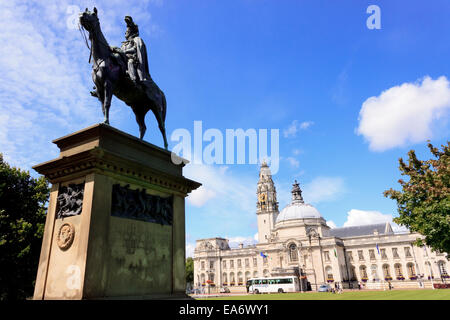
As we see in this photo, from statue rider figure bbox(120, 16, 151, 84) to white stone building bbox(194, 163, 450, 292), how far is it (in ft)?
238

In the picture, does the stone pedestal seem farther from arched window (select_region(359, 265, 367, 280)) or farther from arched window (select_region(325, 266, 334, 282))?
arched window (select_region(359, 265, 367, 280))

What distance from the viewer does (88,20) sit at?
24.9 ft

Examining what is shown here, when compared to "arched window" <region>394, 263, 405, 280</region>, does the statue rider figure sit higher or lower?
higher

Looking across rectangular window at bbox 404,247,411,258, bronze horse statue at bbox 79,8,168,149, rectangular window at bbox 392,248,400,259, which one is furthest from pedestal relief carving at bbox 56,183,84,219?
rectangular window at bbox 392,248,400,259

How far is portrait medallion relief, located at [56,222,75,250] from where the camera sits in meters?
6.29

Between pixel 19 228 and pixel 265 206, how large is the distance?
89558mm

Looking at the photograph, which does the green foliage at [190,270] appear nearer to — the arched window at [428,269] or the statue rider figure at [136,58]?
the arched window at [428,269]

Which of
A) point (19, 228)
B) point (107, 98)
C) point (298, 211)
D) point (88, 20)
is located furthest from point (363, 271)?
point (88, 20)

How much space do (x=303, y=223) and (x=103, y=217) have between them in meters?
83.7

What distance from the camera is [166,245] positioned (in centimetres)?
781

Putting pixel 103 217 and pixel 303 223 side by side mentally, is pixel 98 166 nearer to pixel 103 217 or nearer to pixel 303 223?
pixel 103 217

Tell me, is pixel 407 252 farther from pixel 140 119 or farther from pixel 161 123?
pixel 140 119

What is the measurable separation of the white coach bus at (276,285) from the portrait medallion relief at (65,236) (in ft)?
208
